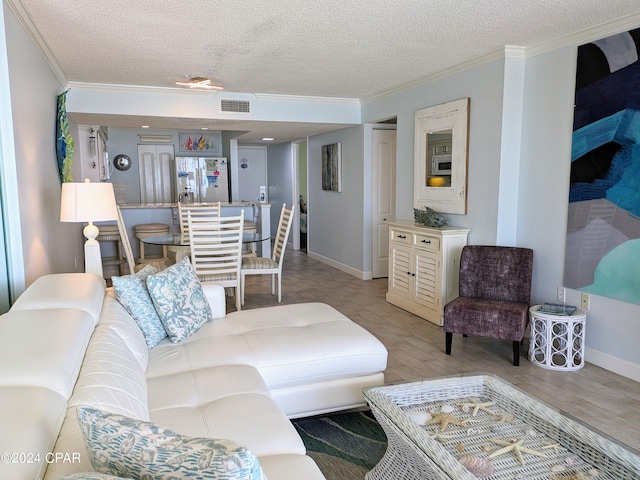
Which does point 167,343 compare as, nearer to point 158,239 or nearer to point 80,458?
point 80,458

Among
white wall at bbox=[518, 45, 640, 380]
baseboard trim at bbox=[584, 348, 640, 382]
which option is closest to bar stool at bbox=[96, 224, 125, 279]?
white wall at bbox=[518, 45, 640, 380]

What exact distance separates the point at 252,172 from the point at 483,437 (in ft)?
29.6

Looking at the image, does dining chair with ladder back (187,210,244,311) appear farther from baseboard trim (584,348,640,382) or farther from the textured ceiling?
baseboard trim (584,348,640,382)

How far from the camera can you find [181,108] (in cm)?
537

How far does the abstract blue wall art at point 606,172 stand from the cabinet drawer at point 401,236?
58.3 inches

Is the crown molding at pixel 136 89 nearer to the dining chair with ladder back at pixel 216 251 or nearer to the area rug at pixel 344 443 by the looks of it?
the dining chair with ladder back at pixel 216 251

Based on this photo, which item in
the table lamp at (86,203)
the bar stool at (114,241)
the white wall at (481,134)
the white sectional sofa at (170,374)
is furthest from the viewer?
the bar stool at (114,241)

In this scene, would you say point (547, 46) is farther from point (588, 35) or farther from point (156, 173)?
point (156, 173)

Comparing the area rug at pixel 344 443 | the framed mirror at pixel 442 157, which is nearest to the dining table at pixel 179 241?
the framed mirror at pixel 442 157

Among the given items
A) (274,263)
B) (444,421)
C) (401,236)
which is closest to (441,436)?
(444,421)

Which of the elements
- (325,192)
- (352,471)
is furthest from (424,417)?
(325,192)

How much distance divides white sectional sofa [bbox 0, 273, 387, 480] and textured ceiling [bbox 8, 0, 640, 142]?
170cm

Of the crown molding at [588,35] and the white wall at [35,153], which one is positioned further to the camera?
the crown molding at [588,35]

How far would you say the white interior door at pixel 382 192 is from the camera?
20.2 ft
